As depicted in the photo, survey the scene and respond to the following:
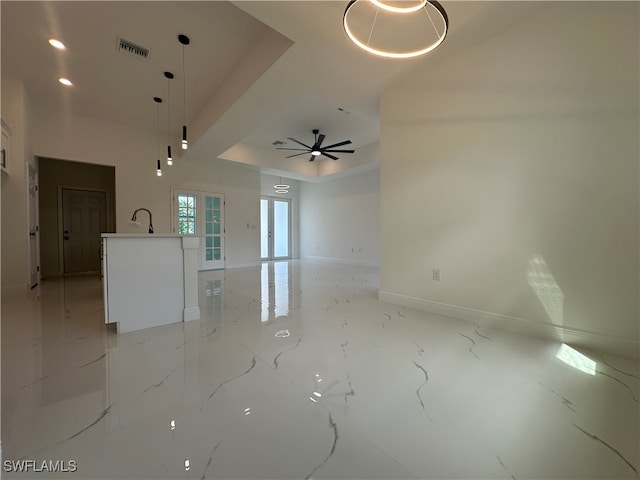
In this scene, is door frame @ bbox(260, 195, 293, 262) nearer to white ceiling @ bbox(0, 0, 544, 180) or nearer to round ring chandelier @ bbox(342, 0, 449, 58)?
white ceiling @ bbox(0, 0, 544, 180)

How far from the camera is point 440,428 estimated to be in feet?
4.09

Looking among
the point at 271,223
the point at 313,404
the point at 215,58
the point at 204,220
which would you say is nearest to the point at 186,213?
the point at 204,220

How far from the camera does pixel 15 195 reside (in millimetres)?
4047

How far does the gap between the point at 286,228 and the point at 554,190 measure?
27.2ft

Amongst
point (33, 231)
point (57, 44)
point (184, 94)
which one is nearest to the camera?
point (57, 44)

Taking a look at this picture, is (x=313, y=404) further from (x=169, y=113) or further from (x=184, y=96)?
(x=169, y=113)

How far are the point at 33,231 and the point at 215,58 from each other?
4.38m

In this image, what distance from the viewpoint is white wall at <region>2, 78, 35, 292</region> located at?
3.92 m

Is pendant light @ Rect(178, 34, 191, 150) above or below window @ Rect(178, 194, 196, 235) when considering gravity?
above

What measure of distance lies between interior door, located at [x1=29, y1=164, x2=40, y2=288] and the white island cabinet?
3411 millimetres

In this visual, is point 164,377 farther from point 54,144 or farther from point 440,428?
point 54,144

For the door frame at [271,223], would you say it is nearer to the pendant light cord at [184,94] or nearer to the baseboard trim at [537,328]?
the pendant light cord at [184,94]

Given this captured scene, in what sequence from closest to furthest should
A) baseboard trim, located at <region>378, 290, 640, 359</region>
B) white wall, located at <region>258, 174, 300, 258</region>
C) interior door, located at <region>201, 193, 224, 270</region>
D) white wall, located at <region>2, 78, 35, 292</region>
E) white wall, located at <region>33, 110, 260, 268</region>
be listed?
baseboard trim, located at <region>378, 290, 640, 359</region> → white wall, located at <region>2, 78, 35, 292</region> → white wall, located at <region>33, 110, 260, 268</region> → interior door, located at <region>201, 193, 224, 270</region> → white wall, located at <region>258, 174, 300, 258</region>

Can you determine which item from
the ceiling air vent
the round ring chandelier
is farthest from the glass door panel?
the round ring chandelier
